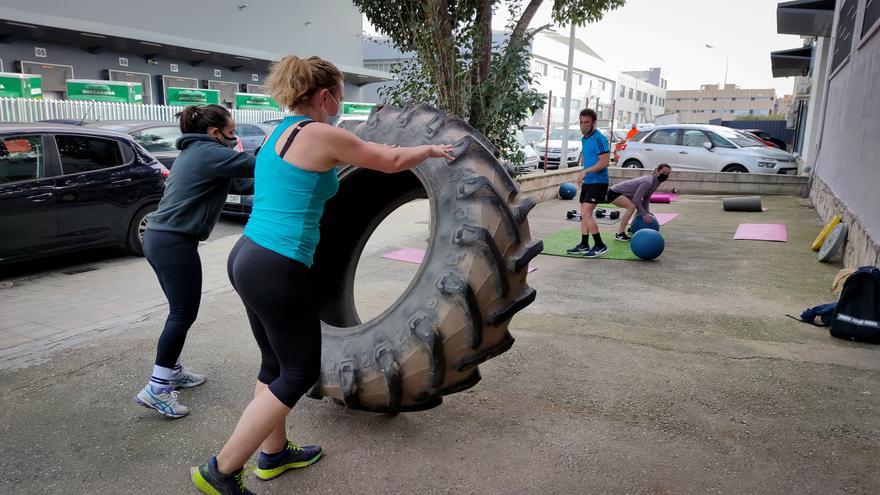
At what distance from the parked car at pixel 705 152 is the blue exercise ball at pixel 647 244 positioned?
9279mm

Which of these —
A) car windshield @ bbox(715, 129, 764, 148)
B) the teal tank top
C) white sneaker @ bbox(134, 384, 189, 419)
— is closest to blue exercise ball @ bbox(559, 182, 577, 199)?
car windshield @ bbox(715, 129, 764, 148)

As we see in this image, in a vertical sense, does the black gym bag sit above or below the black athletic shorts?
below

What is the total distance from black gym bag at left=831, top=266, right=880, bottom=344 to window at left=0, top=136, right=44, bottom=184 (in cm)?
781

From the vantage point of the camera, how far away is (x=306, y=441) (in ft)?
10.1

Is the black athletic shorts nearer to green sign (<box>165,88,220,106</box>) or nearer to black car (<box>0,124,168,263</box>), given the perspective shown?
black car (<box>0,124,168,263</box>)

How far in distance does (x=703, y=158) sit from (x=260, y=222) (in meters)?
15.2

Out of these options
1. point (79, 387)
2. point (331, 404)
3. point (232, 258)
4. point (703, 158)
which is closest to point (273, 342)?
point (232, 258)

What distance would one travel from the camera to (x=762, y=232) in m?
9.15

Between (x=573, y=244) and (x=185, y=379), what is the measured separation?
5986 millimetres

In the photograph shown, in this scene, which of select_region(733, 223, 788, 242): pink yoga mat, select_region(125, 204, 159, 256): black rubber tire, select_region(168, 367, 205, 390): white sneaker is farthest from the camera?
select_region(733, 223, 788, 242): pink yoga mat

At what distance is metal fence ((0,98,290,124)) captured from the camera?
49.2 feet

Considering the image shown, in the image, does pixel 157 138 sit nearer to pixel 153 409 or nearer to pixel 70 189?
pixel 70 189

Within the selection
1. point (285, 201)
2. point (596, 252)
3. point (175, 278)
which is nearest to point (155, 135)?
point (596, 252)

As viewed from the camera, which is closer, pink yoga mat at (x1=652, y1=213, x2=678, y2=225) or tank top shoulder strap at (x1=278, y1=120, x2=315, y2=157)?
tank top shoulder strap at (x1=278, y1=120, x2=315, y2=157)
